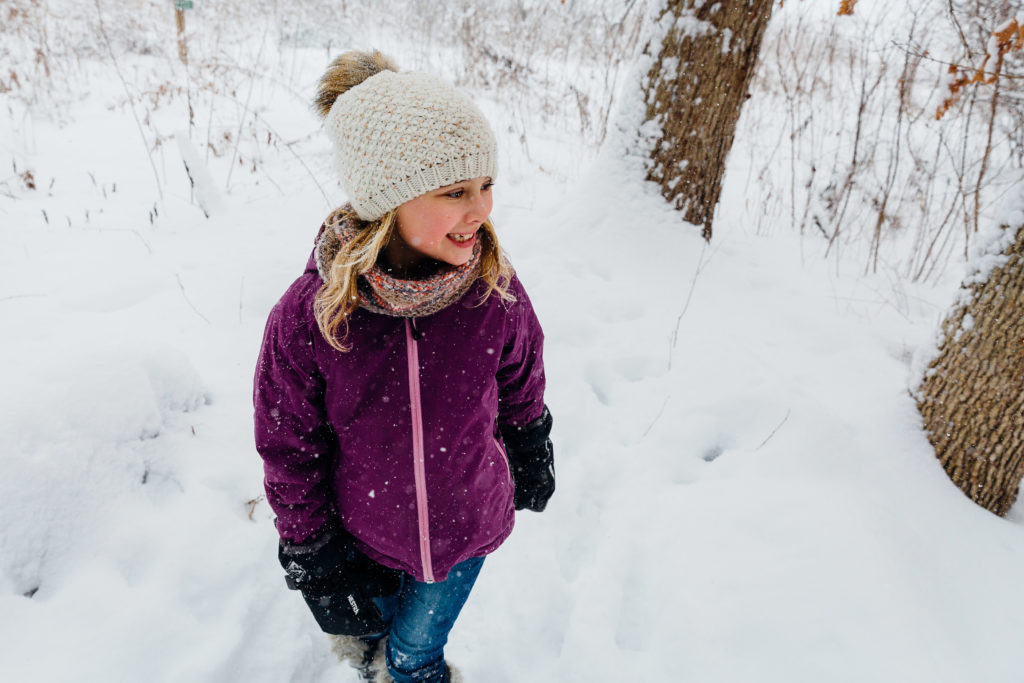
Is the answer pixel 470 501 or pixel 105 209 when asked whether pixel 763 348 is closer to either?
pixel 470 501

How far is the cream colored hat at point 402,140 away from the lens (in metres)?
0.92

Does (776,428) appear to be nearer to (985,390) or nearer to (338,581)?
(985,390)

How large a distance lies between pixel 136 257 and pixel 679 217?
3035 mm

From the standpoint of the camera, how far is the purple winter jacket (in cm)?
102

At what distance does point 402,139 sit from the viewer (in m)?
0.91

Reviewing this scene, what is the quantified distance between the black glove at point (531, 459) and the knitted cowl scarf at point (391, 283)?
529 mm

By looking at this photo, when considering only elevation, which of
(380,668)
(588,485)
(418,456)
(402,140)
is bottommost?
(380,668)

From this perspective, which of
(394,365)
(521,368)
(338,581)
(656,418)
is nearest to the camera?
(394,365)

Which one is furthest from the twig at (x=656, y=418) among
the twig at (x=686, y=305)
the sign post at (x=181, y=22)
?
the sign post at (x=181, y=22)

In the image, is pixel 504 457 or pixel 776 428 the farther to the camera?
pixel 776 428

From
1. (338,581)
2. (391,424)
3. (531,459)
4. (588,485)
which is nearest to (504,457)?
(531,459)

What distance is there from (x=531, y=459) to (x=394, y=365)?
58cm

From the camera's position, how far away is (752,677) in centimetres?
149

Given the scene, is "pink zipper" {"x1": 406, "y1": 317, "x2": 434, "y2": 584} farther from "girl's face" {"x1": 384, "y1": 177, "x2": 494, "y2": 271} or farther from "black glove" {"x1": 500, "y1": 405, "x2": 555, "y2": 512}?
"black glove" {"x1": 500, "y1": 405, "x2": 555, "y2": 512}
